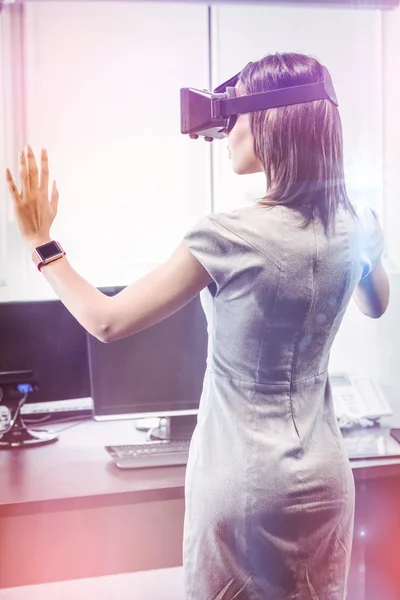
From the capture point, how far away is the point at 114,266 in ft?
7.50

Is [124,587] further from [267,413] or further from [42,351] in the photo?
[267,413]

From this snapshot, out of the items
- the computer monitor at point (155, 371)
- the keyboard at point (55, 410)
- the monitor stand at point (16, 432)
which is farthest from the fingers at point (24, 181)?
the keyboard at point (55, 410)

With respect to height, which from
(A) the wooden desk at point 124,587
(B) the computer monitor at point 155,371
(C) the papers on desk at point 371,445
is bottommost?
(A) the wooden desk at point 124,587

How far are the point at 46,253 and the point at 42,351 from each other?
2.68ft

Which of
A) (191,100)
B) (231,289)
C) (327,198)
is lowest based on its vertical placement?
(231,289)

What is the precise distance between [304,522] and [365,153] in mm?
1439

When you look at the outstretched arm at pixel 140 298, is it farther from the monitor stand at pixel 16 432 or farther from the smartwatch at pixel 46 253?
the monitor stand at pixel 16 432

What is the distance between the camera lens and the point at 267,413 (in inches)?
38.0

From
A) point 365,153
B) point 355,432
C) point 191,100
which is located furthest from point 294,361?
point 365,153

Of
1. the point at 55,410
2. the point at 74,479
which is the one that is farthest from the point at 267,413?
the point at 55,410

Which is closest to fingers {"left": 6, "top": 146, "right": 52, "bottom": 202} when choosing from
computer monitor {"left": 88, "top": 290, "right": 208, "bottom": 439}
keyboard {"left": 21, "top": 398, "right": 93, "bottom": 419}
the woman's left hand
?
the woman's left hand

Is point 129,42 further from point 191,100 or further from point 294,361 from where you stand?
point 294,361

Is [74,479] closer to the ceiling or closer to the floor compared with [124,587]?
closer to the ceiling

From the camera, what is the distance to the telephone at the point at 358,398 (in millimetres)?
1795
